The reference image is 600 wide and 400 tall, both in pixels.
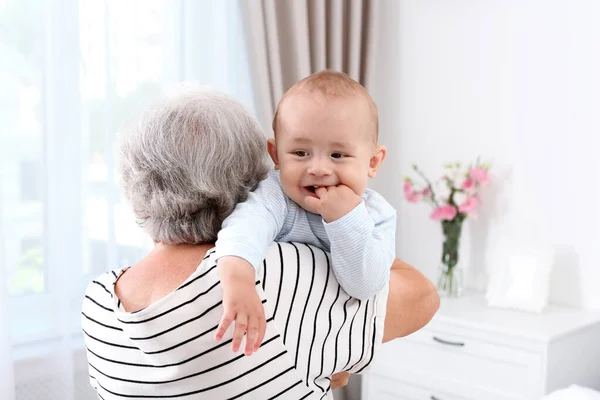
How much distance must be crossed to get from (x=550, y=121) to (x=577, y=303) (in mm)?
718

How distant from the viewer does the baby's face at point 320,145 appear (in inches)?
47.5

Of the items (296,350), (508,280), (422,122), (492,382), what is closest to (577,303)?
(508,280)

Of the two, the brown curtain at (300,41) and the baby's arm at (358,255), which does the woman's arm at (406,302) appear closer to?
the baby's arm at (358,255)

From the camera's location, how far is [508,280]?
284 centimetres

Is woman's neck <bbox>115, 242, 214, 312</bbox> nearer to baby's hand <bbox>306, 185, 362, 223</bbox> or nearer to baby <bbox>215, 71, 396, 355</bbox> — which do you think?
baby <bbox>215, 71, 396, 355</bbox>

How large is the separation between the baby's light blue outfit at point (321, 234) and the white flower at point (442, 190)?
178 cm

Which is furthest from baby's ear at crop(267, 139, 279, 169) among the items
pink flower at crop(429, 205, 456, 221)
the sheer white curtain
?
pink flower at crop(429, 205, 456, 221)

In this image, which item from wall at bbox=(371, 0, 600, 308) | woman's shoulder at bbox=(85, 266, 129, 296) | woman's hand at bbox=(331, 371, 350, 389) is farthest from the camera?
wall at bbox=(371, 0, 600, 308)

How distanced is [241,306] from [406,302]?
0.48 metres

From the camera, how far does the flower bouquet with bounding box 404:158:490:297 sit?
2.92 m

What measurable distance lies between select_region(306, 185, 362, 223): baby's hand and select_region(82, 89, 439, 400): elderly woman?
8 cm

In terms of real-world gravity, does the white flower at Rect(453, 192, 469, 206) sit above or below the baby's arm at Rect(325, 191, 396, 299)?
below

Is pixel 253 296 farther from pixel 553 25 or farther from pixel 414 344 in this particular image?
pixel 553 25

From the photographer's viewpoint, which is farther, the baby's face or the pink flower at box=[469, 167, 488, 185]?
the pink flower at box=[469, 167, 488, 185]
